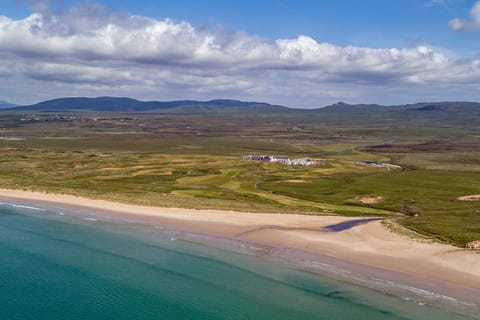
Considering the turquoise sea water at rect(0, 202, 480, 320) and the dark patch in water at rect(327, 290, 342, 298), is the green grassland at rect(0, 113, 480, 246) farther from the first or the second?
the dark patch in water at rect(327, 290, 342, 298)

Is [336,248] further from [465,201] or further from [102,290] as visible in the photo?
[465,201]

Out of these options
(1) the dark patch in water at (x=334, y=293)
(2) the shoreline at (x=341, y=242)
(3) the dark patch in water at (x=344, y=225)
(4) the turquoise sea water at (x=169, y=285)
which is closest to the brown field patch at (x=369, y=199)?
(2) the shoreline at (x=341, y=242)

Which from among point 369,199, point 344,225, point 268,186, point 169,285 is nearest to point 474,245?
point 344,225

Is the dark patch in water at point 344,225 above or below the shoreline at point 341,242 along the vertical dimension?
above

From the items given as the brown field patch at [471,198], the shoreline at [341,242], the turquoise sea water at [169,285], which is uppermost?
the brown field patch at [471,198]

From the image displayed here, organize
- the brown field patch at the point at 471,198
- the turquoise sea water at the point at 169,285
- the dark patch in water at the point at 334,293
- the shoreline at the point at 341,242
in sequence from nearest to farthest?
the turquoise sea water at the point at 169,285 < the dark patch in water at the point at 334,293 < the shoreline at the point at 341,242 < the brown field patch at the point at 471,198

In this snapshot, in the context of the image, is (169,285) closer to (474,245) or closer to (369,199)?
(474,245)

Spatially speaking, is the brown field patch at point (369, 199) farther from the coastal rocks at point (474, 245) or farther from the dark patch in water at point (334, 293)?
the dark patch in water at point (334, 293)
